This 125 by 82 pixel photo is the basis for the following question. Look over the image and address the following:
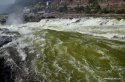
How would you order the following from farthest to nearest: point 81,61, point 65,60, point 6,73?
point 65,60, point 81,61, point 6,73

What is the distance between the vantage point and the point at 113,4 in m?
56.3

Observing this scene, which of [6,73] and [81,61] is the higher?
[81,61]

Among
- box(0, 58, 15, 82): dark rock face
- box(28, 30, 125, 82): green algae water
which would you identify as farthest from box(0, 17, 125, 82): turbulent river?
box(0, 58, 15, 82): dark rock face

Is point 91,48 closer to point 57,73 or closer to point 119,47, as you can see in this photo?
point 119,47

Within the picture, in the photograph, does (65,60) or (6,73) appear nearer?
(6,73)

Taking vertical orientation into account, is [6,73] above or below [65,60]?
below

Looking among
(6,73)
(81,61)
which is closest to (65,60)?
→ (81,61)

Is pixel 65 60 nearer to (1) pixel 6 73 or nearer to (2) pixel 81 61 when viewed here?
(2) pixel 81 61

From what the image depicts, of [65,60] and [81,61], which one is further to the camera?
[65,60]

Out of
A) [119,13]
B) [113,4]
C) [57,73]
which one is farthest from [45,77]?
[113,4]

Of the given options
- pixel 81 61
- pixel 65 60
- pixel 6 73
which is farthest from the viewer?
pixel 65 60

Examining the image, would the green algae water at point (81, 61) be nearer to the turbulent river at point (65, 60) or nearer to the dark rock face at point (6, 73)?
the turbulent river at point (65, 60)

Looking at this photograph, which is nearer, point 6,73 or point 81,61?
point 6,73

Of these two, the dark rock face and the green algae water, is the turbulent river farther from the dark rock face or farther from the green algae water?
the dark rock face
